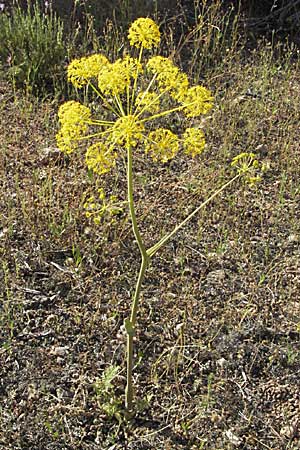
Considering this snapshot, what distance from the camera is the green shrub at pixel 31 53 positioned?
4691mm

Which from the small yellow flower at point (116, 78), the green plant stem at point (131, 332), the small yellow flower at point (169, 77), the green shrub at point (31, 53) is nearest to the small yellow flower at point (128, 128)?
the small yellow flower at point (116, 78)

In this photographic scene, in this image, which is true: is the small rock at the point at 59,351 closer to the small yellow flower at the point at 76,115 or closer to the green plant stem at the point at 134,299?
the green plant stem at the point at 134,299

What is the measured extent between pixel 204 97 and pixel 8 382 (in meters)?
1.56

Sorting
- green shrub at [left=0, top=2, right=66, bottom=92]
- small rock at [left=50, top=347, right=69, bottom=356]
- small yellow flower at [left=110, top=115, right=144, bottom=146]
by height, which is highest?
small yellow flower at [left=110, top=115, right=144, bottom=146]

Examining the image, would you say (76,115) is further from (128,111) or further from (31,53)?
(31,53)

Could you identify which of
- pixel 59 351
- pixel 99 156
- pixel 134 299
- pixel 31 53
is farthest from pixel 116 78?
pixel 31 53

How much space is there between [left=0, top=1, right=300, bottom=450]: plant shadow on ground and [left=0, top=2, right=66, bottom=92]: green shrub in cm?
29

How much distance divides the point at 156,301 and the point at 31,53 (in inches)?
94.5

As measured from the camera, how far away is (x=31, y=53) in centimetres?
474

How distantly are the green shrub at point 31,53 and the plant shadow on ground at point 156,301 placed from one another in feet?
0.94

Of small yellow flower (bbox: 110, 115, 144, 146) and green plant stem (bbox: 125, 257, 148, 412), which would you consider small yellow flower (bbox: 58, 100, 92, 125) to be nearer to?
small yellow flower (bbox: 110, 115, 144, 146)

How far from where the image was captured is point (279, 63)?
520 centimetres

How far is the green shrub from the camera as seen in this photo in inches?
185

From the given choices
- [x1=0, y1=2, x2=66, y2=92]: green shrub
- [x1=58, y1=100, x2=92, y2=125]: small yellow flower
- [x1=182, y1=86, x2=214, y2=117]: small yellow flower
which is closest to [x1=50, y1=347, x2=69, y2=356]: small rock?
[x1=58, y1=100, x2=92, y2=125]: small yellow flower
